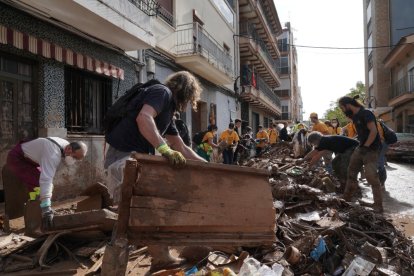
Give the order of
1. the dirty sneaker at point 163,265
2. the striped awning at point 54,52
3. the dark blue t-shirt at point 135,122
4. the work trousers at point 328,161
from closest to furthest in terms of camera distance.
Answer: the dark blue t-shirt at point 135,122, the dirty sneaker at point 163,265, the striped awning at point 54,52, the work trousers at point 328,161

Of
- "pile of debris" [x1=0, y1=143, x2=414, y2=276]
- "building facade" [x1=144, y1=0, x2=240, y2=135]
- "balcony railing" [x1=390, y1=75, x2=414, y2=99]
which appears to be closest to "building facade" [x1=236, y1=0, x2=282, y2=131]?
"building facade" [x1=144, y1=0, x2=240, y2=135]

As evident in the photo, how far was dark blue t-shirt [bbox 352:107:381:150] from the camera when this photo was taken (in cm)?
556

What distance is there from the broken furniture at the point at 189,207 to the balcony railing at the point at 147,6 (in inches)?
300

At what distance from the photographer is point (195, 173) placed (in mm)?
Answer: 2203

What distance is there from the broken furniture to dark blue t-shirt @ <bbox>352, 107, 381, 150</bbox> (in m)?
3.79

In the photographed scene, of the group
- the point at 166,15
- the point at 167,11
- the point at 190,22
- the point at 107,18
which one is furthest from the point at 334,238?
the point at 190,22

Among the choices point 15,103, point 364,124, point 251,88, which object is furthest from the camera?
point 251,88

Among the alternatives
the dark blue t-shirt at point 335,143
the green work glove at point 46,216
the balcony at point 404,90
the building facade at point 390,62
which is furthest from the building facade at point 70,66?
the building facade at point 390,62

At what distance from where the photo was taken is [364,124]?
18.5ft

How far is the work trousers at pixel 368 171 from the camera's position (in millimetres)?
5480

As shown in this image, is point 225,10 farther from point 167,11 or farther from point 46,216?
point 46,216

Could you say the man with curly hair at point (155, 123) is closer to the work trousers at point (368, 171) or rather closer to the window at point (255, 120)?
the work trousers at point (368, 171)

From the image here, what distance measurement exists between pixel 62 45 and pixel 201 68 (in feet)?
22.9

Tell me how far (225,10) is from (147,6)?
929 centimetres
